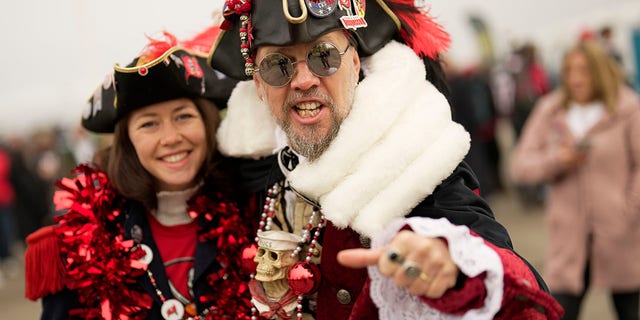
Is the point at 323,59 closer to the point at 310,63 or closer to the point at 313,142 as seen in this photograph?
the point at 310,63

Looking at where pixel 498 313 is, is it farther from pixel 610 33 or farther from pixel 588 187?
pixel 610 33

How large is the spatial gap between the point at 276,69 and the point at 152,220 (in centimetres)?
101

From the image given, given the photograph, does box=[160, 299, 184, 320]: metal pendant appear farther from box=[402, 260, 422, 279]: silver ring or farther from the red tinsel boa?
box=[402, 260, 422, 279]: silver ring

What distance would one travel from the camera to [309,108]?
7.01 feet

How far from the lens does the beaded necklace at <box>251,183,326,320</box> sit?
7.23 feet

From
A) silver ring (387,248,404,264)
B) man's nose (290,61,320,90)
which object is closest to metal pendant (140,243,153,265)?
man's nose (290,61,320,90)

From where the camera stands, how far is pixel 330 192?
2039mm

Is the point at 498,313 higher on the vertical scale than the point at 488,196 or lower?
higher

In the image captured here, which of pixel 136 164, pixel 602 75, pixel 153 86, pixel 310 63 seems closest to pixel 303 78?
pixel 310 63

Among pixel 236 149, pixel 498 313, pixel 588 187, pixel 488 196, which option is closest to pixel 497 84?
pixel 488 196

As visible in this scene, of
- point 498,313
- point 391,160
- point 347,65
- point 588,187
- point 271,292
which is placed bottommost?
point 588,187

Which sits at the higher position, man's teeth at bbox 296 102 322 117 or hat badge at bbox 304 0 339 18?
hat badge at bbox 304 0 339 18

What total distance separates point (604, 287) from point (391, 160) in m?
2.53

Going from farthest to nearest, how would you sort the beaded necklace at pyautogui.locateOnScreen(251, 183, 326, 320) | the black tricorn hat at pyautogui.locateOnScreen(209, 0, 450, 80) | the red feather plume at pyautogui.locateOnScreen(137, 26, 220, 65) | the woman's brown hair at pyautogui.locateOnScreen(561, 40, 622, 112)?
the woman's brown hair at pyautogui.locateOnScreen(561, 40, 622, 112) → the red feather plume at pyautogui.locateOnScreen(137, 26, 220, 65) → the beaded necklace at pyautogui.locateOnScreen(251, 183, 326, 320) → the black tricorn hat at pyautogui.locateOnScreen(209, 0, 450, 80)
